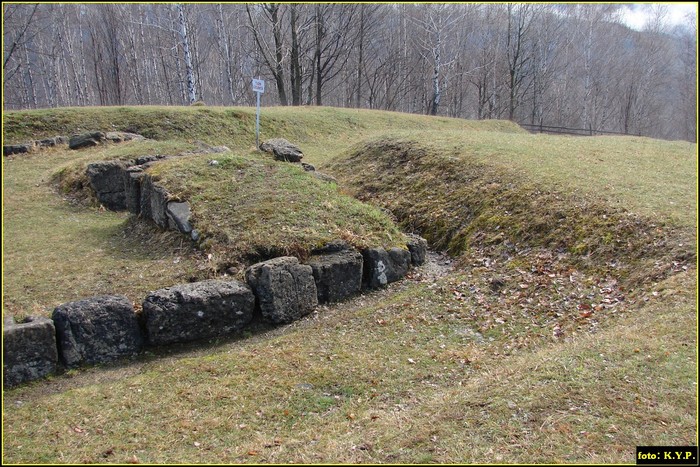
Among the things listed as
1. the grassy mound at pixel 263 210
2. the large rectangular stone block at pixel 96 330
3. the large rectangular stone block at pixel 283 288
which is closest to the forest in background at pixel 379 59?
the grassy mound at pixel 263 210

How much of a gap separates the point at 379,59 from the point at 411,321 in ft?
135

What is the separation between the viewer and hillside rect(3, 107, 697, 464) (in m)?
3.83

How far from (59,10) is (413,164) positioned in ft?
114

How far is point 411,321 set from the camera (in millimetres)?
6395

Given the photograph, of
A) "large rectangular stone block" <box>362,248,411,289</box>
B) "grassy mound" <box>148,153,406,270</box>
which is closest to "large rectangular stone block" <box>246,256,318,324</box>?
"grassy mound" <box>148,153,406,270</box>

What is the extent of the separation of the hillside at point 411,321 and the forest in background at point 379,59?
20.1 metres

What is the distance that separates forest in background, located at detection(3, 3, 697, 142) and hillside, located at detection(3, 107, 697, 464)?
65.8 feet

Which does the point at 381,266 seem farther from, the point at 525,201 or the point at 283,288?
the point at 525,201

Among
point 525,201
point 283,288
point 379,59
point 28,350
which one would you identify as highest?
point 379,59

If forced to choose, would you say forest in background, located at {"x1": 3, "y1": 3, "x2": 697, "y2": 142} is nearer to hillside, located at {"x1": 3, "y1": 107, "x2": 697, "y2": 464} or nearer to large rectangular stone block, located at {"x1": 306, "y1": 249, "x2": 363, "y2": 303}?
hillside, located at {"x1": 3, "y1": 107, "x2": 697, "y2": 464}

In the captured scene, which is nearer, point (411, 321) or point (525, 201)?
point (411, 321)

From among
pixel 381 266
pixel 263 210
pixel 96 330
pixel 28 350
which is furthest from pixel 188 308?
pixel 381 266

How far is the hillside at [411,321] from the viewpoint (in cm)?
383

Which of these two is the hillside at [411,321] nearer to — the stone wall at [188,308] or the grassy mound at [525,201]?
the grassy mound at [525,201]
